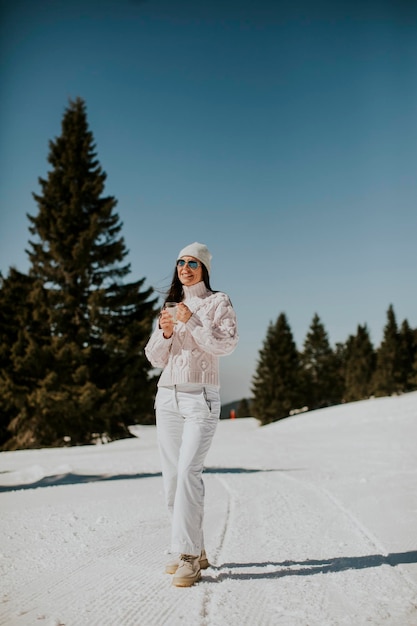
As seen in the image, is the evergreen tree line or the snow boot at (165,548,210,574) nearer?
the snow boot at (165,548,210,574)

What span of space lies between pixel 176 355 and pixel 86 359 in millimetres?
17125

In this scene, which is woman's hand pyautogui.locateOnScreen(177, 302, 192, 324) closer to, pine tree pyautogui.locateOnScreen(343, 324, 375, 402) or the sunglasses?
the sunglasses

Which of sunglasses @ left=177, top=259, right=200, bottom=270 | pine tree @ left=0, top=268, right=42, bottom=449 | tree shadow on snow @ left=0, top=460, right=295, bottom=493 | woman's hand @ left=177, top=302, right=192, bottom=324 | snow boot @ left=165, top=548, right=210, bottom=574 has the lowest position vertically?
snow boot @ left=165, top=548, right=210, bottom=574

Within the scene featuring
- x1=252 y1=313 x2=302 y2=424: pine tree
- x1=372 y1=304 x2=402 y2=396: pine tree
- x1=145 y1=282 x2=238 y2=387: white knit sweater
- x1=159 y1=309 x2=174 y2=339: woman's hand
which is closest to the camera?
x1=145 y1=282 x2=238 y2=387: white knit sweater

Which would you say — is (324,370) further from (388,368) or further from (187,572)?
(187,572)

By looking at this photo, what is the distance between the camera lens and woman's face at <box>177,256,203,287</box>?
3.43m

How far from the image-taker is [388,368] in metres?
56.0

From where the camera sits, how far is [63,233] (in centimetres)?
2162

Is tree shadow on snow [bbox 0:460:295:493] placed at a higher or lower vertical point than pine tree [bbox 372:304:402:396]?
lower

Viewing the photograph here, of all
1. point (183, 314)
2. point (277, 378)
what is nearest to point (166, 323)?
point (183, 314)

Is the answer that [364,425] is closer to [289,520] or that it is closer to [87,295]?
[87,295]

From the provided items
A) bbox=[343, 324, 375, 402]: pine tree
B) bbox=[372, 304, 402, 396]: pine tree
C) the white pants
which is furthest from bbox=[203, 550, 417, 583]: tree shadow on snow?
bbox=[343, 324, 375, 402]: pine tree

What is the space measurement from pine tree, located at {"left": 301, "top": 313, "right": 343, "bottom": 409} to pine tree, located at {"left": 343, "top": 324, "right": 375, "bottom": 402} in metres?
1.63

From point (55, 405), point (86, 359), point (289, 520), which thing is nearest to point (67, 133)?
point (86, 359)
